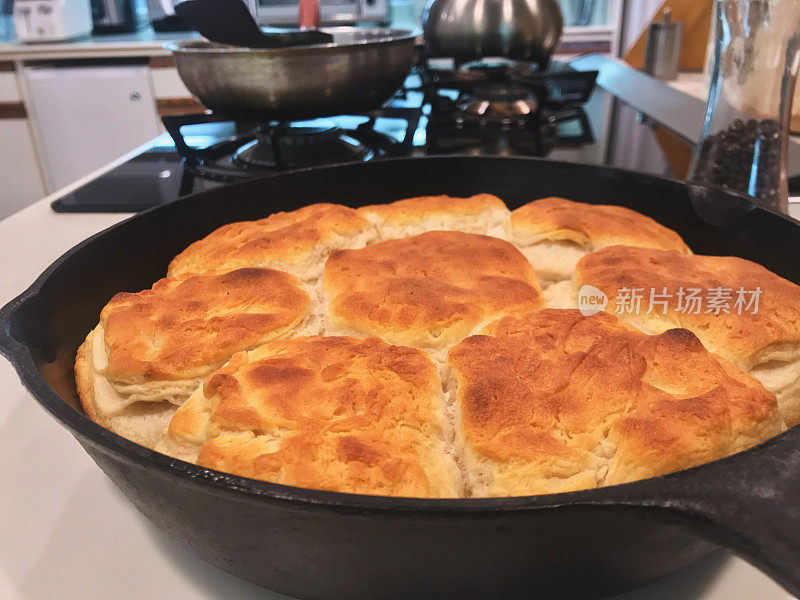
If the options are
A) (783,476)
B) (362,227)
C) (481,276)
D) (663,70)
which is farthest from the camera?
(663,70)

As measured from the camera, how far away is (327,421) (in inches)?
22.0

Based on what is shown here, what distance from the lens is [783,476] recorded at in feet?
1.34

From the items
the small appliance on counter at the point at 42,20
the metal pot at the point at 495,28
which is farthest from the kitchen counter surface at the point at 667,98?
the small appliance on counter at the point at 42,20

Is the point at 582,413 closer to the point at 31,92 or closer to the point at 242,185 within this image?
the point at 242,185

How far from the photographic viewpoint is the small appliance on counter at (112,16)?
387cm

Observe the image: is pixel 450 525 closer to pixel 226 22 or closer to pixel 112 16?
pixel 226 22

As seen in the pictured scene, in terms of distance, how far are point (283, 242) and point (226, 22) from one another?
2.35ft

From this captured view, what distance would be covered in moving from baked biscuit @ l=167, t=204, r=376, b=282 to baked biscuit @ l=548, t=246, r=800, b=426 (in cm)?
34

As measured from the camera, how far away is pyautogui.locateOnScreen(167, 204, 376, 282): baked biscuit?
901 millimetres

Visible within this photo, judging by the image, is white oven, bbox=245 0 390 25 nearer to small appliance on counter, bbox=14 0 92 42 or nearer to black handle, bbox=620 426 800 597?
small appliance on counter, bbox=14 0 92 42

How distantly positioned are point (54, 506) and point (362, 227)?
1.81 feet

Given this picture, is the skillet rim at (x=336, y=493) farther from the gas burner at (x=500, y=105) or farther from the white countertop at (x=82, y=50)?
the white countertop at (x=82, y=50)

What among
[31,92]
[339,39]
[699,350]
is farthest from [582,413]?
[31,92]

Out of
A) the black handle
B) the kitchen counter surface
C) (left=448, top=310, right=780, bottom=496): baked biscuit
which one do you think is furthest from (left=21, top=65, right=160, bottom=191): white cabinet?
the black handle
